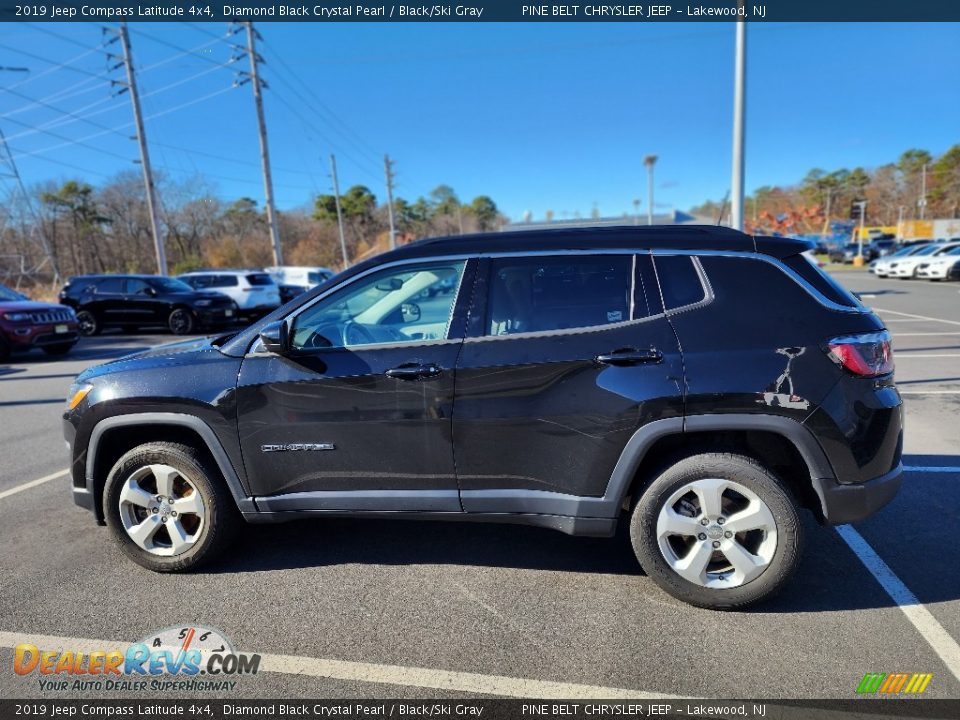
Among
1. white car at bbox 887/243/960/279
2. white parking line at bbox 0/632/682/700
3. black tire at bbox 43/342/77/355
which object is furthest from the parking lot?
white car at bbox 887/243/960/279

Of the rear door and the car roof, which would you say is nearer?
the rear door

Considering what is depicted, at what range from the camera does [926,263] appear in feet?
89.0

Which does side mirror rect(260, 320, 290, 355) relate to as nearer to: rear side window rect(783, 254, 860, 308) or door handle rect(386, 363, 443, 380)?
door handle rect(386, 363, 443, 380)

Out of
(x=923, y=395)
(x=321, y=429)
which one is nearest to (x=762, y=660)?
(x=321, y=429)

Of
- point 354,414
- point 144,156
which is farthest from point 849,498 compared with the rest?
point 144,156

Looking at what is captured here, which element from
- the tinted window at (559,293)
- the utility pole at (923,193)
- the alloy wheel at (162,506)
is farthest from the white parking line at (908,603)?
the utility pole at (923,193)

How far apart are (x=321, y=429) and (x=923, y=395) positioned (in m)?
7.26

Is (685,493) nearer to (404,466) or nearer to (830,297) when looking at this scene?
(830,297)

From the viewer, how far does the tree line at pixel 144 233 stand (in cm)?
4388

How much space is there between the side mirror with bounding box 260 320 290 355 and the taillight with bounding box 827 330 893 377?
262 centimetres

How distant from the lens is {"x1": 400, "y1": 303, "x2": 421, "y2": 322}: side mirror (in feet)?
12.7

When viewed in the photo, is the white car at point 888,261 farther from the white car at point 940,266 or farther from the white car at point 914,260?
the white car at point 940,266

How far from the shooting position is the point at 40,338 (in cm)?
1216

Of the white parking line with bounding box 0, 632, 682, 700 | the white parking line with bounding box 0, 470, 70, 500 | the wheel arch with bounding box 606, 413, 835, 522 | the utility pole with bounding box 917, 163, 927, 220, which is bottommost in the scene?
the white parking line with bounding box 0, 632, 682, 700
